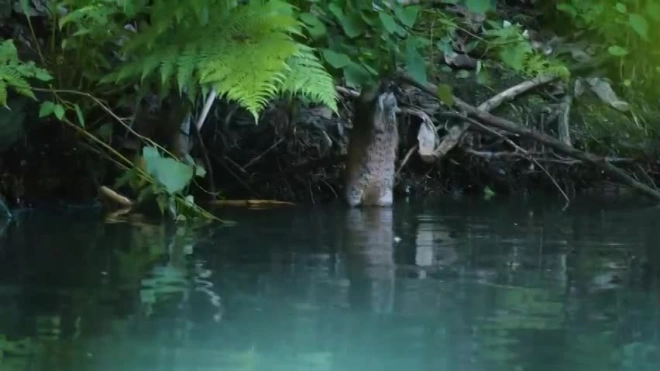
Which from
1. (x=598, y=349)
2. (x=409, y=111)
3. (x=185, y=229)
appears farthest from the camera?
(x=409, y=111)

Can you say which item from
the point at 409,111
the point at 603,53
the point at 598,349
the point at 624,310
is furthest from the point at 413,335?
the point at 603,53

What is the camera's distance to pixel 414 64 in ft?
9.00

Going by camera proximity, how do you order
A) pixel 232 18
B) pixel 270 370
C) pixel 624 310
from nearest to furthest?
pixel 270 370
pixel 624 310
pixel 232 18

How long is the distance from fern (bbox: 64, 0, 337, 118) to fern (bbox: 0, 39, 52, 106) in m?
0.32

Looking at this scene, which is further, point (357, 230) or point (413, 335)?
point (357, 230)

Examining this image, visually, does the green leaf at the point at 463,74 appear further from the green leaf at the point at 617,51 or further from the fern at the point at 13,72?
the fern at the point at 13,72

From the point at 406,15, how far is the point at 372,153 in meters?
0.76

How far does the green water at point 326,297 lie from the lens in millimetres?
1281

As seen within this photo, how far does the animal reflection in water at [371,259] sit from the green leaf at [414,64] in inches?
15.6

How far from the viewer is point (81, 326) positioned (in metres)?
1.42

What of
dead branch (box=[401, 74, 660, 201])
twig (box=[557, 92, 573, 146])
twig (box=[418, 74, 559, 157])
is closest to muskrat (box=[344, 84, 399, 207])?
dead branch (box=[401, 74, 660, 201])

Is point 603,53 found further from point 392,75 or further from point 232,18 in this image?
point 232,18

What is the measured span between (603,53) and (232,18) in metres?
2.17

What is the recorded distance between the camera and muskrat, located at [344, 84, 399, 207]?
3.34m
